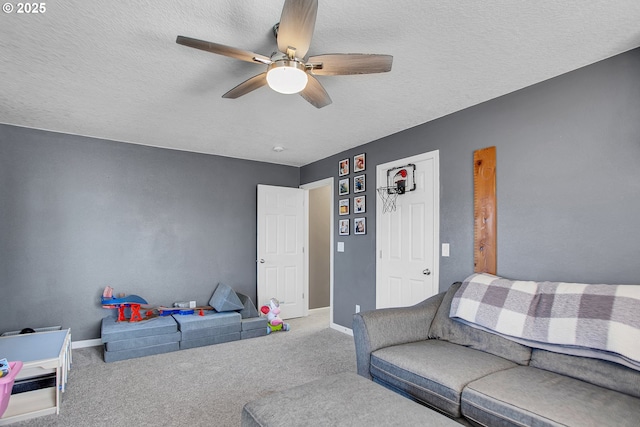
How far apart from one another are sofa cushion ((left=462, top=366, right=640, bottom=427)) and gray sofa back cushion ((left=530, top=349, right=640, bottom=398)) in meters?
0.05

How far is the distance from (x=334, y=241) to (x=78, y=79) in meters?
3.32

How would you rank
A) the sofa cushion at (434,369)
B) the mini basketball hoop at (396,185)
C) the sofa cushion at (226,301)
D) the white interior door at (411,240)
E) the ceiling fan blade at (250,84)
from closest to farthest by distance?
the sofa cushion at (434,369) → the ceiling fan blade at (250,84) → the white interior door at (411,240) → the mini basketball hoop at (396,185) → the sofa cushion at (226,301)

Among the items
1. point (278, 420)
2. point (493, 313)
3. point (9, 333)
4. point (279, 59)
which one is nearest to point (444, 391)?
point (493, 313)

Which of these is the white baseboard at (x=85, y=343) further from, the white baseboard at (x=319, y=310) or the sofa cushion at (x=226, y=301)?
the white baseboard at (x=319, y=310)

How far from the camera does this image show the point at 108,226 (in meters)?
4.14

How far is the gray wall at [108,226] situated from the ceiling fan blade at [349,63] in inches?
127

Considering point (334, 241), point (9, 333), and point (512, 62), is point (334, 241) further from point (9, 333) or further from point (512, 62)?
point (9, 333)

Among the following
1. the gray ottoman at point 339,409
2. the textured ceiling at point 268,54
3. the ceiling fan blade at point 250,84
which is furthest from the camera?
the ceiling fan blade at point 250,84

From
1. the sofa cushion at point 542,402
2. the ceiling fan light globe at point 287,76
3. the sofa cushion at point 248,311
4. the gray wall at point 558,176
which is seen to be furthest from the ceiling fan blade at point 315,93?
the sofa cushion at point 248,311

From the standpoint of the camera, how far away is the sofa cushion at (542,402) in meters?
1.50

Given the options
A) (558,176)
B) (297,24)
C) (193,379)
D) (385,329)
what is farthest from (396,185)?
(193,379)

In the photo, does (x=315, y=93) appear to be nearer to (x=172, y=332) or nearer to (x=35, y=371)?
(x=35, y=371)

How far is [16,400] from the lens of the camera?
97.3 inches

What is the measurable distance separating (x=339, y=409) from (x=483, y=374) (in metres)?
0.95
